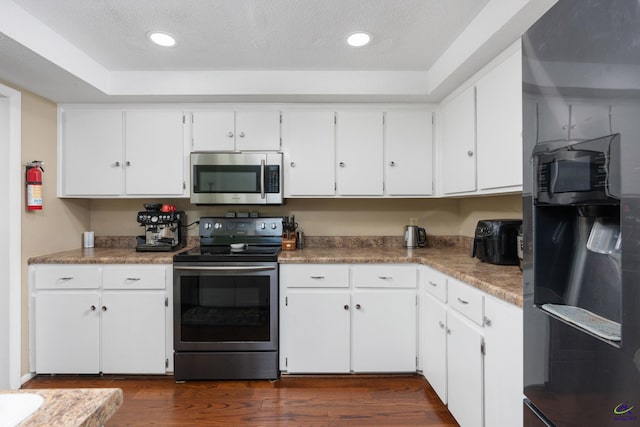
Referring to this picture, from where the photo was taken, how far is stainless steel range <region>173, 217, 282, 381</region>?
2.21 meters

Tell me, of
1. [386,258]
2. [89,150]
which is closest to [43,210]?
[89,150]

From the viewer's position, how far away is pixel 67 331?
223 centimetres

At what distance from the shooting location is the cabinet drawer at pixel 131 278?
7.31 ft

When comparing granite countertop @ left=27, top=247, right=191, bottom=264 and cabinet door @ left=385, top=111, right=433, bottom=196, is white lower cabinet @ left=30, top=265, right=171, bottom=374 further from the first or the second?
cabinet door @ left=385, top=111, right=433, bottom=196

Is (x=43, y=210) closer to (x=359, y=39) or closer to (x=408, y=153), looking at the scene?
(x=359, y=39)

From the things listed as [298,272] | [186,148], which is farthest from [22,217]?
[298,272]

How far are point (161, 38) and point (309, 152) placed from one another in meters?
1.22

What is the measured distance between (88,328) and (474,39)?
3075 mm

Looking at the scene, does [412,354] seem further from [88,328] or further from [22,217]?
[22,217]

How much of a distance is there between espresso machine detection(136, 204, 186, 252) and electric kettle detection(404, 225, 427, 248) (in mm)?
1939

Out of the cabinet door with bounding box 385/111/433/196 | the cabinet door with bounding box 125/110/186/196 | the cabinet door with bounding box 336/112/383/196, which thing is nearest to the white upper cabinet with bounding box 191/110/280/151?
the cabinet door with bounding box 125/110/186/196

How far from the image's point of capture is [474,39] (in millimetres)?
1756

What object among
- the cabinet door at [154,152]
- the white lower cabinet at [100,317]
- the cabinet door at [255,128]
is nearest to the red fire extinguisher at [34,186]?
the white lower cabinet at [100,317]

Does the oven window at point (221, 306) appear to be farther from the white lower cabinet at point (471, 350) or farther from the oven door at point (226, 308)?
the white lower cabinet at point (471, 350)
